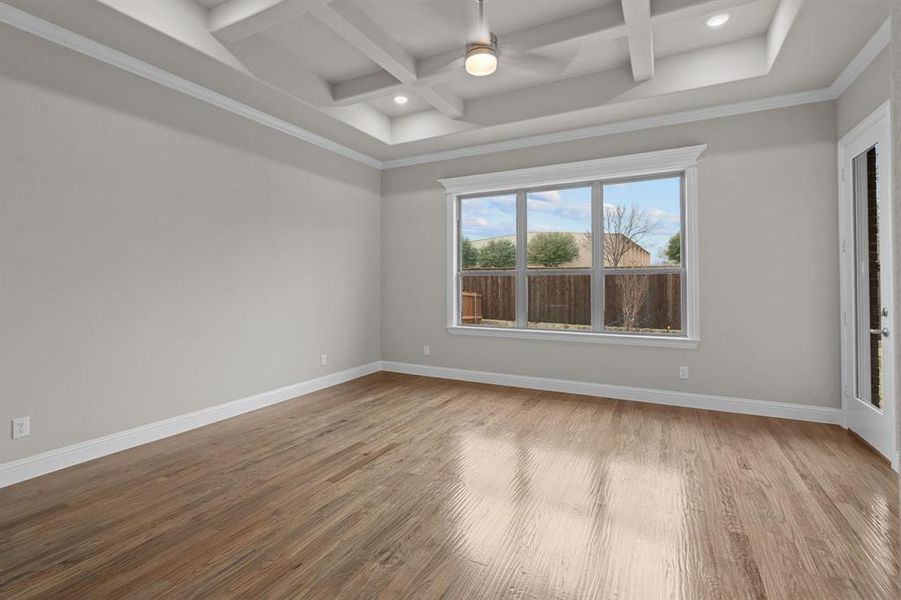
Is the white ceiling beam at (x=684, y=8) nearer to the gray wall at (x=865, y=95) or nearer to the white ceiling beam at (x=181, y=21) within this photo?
the gray wall at (x=865, y=95)

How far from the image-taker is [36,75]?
2.67 metres

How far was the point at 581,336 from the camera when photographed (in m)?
4.63

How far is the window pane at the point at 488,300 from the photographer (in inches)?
206

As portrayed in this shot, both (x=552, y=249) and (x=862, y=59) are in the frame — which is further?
(x=552, y=249)

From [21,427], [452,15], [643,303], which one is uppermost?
[452,15]

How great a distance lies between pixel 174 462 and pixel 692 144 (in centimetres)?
520

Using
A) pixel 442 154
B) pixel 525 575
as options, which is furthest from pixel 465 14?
pixel 525 575

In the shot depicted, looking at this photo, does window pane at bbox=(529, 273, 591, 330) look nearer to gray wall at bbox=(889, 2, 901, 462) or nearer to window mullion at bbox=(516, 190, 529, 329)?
window mullion at bbox=(516, 190, 529, 329)

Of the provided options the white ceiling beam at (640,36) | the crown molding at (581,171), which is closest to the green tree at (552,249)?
the crown molding at (581,171)

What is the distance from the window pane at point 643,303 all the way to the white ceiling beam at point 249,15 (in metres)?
3.73

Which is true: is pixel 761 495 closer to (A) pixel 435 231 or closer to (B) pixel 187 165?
(A) pixel 435 231

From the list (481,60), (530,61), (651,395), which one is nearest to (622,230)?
(651,395)

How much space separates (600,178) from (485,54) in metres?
2.23

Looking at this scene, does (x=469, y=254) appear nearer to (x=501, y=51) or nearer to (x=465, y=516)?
(x=501, y=51)
